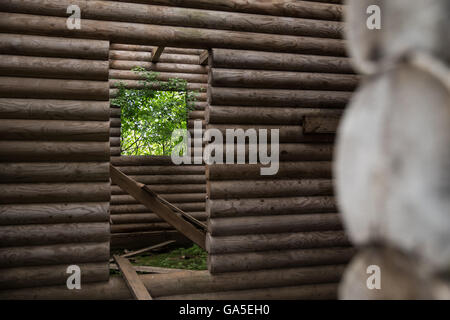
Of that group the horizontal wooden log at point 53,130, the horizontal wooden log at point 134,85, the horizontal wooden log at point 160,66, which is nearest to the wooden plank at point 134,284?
the horizontal wooden log at point 53,130

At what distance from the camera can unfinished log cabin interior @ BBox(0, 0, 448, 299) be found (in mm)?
4410

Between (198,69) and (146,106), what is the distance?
169 centimetres

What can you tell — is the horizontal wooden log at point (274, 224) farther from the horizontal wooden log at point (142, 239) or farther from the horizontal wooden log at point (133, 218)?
the horizontal wooden log at point (133, 218)

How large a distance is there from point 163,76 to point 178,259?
463 cm

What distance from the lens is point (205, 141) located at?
204 inches

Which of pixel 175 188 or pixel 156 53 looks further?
pixel 175 188

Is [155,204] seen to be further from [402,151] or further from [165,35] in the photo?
[402,151]

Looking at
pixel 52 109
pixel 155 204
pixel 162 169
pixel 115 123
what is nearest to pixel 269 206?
pixel 155 204

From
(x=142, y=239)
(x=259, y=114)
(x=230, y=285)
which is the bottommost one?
(x=142, y=239)

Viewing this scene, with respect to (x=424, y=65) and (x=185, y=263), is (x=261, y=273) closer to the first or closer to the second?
(x=185, y=263)

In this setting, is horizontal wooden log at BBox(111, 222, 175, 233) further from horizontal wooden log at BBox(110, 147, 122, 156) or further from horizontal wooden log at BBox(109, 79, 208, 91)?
horizontal wooden log at BBox(109, 79, 208, 91)

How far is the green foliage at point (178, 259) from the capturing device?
7449 mm

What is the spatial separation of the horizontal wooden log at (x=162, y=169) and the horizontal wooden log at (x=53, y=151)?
475 centimetres

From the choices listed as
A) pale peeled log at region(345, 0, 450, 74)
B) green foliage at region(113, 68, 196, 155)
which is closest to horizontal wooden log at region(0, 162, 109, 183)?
pale peeled log at region(345, 0, 450, 74)
